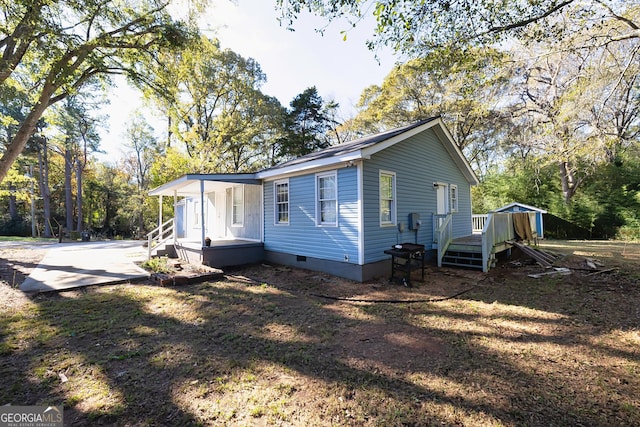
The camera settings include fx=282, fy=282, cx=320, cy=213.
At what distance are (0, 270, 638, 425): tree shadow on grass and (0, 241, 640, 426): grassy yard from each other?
0.7 inches

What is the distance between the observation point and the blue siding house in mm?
7121

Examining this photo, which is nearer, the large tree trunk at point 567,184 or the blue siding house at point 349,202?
the blue siding house at point 349,202

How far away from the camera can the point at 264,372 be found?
306cm

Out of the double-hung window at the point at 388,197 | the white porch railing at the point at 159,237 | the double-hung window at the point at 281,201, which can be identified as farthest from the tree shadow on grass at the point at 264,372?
the white porch railing at the point at 159,237

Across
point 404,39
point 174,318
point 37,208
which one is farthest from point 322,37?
point 37,208

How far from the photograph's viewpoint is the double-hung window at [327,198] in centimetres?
757

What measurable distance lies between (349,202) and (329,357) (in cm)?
429

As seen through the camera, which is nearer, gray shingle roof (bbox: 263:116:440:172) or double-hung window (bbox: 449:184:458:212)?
gray shingle roof (bbox: 263:116:440:172)

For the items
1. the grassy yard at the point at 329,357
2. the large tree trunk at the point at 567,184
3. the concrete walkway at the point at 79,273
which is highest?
the large tree trunk at the point at 567,184

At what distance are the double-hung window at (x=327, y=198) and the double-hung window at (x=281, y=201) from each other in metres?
1.46

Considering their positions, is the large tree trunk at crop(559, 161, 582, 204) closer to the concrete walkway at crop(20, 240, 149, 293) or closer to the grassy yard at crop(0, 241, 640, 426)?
the grassy yard at crop(0, 241, 640, 426)

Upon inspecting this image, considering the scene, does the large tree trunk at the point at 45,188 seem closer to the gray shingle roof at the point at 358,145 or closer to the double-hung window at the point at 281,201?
the double-hung window at the point at 281,201

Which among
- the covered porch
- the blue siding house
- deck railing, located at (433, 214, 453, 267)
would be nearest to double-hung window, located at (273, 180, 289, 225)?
the blue siding house

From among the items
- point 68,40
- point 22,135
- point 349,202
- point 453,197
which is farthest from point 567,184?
point 22,135
